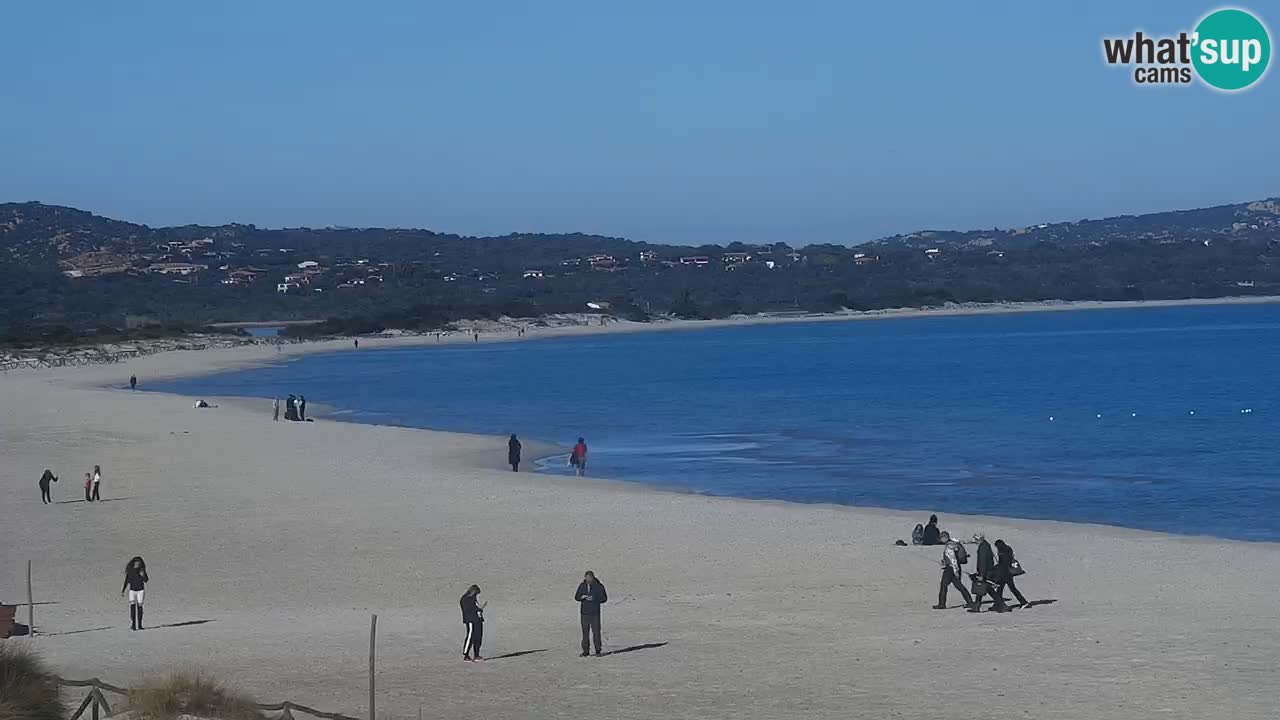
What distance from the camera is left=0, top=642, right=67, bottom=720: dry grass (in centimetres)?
1068

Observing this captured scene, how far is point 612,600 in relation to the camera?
19156 millimetres

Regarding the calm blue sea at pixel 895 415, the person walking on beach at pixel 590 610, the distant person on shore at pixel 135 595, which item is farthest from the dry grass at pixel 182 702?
the calm blue sea at pixel 895 415

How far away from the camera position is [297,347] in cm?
11669

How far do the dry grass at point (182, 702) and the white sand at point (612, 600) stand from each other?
1724 millimetres

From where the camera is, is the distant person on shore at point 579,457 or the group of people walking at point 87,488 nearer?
the group of people walking at point 87,488

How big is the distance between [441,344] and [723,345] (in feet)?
74.6

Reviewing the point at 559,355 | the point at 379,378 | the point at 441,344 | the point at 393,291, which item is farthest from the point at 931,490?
the point at 393,291

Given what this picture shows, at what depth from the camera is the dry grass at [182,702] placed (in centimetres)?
1102

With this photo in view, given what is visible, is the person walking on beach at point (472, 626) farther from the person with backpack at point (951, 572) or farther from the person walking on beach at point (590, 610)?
the person with backpack at point (951, 572)

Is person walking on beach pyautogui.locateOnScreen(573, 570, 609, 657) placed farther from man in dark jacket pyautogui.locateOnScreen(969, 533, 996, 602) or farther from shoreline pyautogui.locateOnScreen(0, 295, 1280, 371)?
shoreline pyautogui.locateOnScreen(0, 295, 1280, 371)

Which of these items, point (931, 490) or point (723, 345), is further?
point (723, 345)

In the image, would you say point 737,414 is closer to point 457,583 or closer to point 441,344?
point 457,583

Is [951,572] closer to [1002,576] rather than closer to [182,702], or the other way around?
[1002,576]

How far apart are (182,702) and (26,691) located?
A: 1.08 metres
